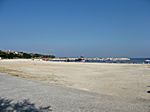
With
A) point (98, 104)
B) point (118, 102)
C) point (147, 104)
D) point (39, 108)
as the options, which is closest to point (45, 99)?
point (39, 108)

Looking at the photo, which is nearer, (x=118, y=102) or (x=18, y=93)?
(x=118, y=102)

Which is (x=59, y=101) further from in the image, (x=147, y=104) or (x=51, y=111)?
(x=147, y=104)

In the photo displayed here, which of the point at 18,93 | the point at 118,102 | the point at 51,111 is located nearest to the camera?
the point at 51,111

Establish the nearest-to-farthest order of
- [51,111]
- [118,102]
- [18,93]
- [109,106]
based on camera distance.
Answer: [51,111]
[109,106]
[118,102]
[18,93]

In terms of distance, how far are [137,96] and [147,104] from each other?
2.14m

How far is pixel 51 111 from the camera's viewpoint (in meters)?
8.14

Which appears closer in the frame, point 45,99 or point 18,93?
point 45,99

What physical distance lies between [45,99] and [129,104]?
3.39m

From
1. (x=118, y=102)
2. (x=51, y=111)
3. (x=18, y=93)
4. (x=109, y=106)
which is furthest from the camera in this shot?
(x=18, y=93)

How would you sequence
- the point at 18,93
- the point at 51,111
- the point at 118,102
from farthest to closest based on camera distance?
the point at 18,93 < the point at 118,102 < the point at 51,111

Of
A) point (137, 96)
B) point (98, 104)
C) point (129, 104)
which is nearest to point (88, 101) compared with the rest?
point (98, 104)

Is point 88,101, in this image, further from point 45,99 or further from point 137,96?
point 137,96

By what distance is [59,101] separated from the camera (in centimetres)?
962

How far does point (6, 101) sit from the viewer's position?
31.4 feet
